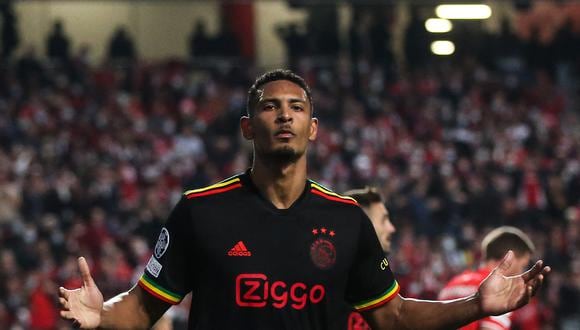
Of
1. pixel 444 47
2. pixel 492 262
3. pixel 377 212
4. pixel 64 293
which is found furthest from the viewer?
pixel 444 47

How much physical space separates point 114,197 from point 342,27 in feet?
37.4

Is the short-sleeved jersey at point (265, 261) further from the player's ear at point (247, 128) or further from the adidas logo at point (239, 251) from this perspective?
the player's ear at point (247, 128)

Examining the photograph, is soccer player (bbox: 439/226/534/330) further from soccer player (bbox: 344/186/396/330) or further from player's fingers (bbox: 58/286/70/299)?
player's fingers (bbox: 58/286/70/299)

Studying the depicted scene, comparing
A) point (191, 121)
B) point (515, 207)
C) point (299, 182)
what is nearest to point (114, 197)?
point (191, 121)

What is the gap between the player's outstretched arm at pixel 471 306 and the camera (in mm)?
4840

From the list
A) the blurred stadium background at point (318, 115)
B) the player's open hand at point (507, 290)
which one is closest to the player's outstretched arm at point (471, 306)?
the player's open hand at point (507, 290)

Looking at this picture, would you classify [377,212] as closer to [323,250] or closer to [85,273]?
[323,250]

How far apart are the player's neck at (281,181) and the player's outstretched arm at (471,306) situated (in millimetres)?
528

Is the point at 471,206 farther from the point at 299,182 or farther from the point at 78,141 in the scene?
the point at 299,182

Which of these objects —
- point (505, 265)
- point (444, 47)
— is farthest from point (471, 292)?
point (444, 47)

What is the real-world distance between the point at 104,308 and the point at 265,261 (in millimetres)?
592

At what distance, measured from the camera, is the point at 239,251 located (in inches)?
187

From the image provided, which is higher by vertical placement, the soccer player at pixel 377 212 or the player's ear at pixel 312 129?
the player's ear at pixel 312 129

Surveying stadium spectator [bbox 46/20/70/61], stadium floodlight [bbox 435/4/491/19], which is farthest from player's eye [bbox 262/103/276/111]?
stadium spectator [bbox 46/20/70/61]
